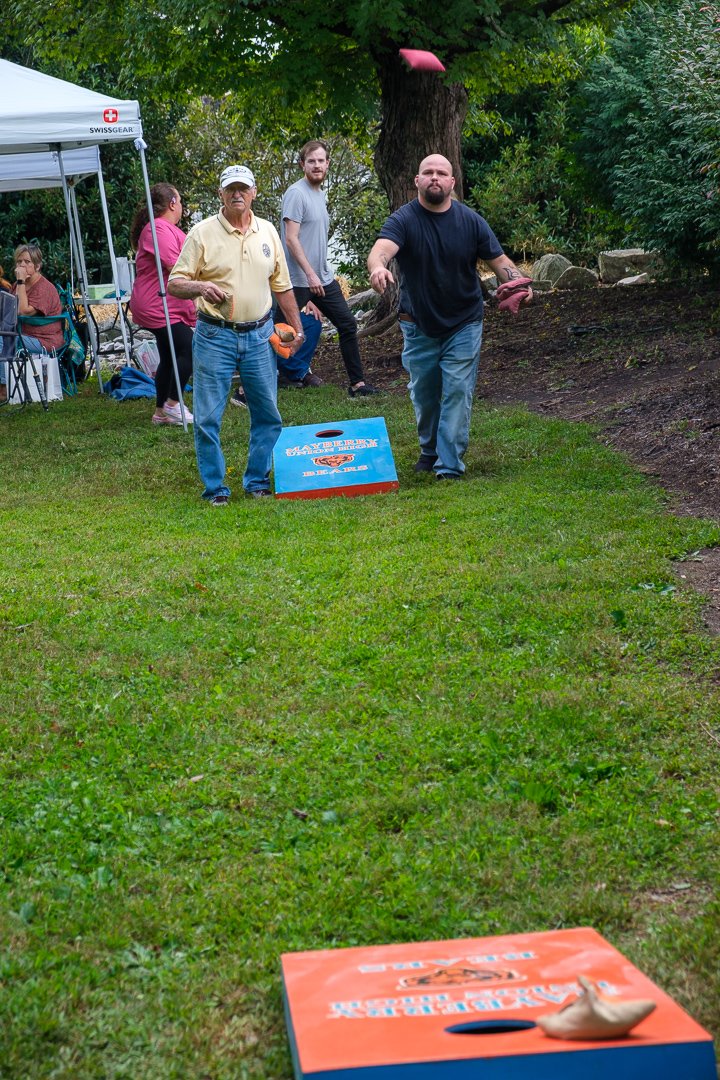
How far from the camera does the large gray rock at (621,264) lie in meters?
19.6

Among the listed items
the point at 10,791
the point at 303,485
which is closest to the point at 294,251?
the point at 303,485

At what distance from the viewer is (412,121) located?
1493 centimetres

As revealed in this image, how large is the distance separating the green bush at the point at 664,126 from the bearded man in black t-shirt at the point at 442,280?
442 cm

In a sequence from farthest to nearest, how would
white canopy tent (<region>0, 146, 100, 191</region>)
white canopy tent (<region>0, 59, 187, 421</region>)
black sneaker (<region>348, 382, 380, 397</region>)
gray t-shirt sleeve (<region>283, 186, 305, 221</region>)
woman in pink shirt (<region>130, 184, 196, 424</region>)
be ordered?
white canopy tent (<region>0, 146, 100, 191</region>)
black sneaker (<region>348, 382, 380, 397</region>)
gray t-shirt sleeve (<region>283, 186, 305, 221</region>)
woman in pink shirt (<region>130, 184, 196, 424</region>)
white canopy tent (<region>0, 59, 187, 421</region>)

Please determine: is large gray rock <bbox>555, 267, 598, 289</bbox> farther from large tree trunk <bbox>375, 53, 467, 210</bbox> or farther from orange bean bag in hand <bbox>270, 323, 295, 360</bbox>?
orange bean bag in hand <bbox>270, 323, 295, 360</bbox>

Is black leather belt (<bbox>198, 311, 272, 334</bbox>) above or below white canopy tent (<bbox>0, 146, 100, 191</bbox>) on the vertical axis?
below

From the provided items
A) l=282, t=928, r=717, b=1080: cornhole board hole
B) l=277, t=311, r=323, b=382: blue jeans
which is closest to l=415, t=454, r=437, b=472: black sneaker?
l=277, t=311, r=323, b=382: blue jeans

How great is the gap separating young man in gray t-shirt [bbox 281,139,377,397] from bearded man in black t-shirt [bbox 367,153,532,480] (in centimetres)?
328

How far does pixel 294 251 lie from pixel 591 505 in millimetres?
5096

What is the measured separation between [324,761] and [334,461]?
457cm

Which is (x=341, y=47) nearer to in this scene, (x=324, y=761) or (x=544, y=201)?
(x=544, y=201)

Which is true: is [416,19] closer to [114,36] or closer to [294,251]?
[294,251]

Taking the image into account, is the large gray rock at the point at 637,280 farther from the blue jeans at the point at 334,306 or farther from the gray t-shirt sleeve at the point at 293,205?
the gray t-shirt sleeve at the point at 293,205

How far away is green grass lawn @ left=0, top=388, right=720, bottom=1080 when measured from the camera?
9.91ft
